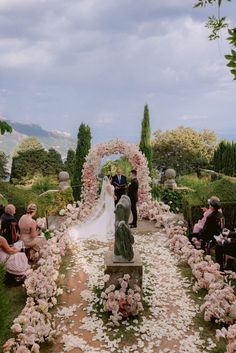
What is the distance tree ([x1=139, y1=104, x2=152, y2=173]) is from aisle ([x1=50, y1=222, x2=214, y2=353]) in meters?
13.3

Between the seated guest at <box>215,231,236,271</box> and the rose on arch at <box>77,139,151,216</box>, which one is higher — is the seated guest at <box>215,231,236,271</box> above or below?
below

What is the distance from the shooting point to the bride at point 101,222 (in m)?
12.4

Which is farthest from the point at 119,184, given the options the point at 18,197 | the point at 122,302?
the point at 122,302

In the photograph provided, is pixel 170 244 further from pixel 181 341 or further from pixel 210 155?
pixel 210 155

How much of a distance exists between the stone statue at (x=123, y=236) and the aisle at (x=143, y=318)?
100cm

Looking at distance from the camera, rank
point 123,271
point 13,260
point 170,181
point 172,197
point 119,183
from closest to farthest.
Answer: point 123,271, point 13,260, point 119,183, point 172,197, point 170,181

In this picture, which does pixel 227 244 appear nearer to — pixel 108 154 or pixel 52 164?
pixel 108 154

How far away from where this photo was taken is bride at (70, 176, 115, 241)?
1241 cm

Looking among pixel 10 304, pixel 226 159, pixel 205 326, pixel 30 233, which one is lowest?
pixel 205 326

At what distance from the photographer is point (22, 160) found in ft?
96.7

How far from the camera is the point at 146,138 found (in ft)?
76.0

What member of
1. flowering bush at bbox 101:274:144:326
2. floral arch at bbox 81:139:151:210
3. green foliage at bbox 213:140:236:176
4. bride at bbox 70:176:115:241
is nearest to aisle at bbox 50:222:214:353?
flowering bush at bbox 101:274:144:326

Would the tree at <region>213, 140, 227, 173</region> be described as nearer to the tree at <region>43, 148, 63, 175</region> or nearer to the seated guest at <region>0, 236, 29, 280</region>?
the tree at <region>43, 148, 63, 175</region>

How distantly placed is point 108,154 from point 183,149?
1998cm
